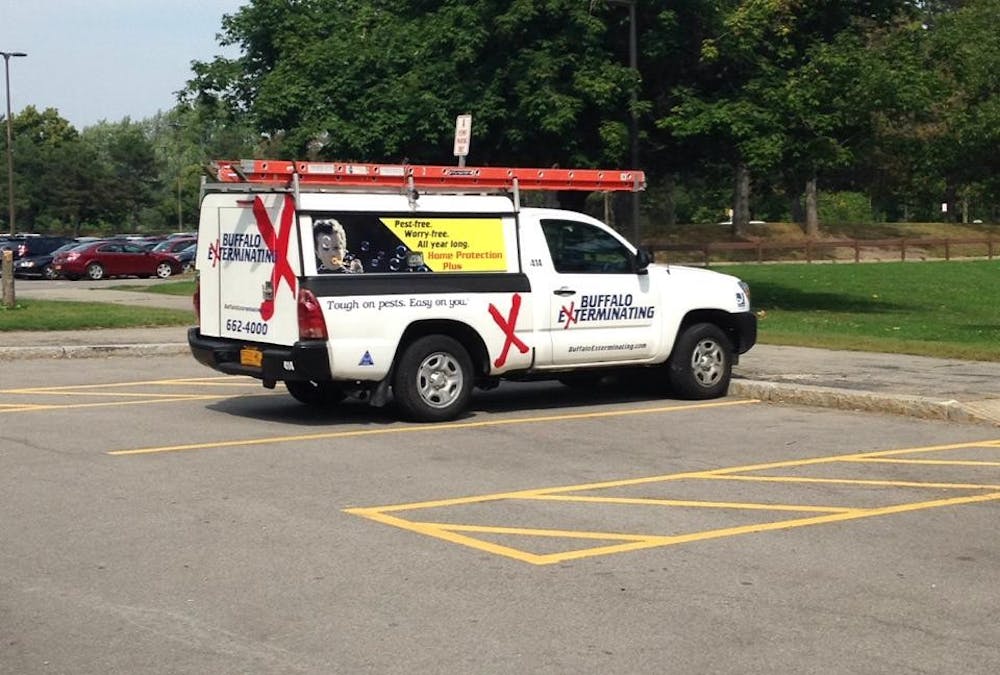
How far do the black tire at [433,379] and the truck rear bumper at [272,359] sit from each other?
30.7 inches

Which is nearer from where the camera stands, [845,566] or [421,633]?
[421,633]

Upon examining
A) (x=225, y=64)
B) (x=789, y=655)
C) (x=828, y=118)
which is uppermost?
(x=225, y=64)

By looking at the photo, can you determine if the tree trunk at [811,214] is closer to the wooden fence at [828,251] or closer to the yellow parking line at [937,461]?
the wooden fence at [828,251]

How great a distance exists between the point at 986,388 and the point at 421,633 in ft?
32.4

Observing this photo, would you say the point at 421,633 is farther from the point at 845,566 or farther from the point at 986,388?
the point at 986,388

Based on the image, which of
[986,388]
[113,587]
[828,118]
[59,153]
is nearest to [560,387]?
[986,388]

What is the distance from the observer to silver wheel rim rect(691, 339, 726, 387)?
586 inches

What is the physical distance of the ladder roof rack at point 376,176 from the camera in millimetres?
12664

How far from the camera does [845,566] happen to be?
7.58 m

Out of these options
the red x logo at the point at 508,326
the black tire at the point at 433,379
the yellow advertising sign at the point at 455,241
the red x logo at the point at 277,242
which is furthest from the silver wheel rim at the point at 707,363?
the red x logo at the point at 277,242

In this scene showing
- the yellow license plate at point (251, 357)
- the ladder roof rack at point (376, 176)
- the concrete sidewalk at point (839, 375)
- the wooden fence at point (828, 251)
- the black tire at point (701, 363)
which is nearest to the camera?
the ladder roof rack at point (376, 176)

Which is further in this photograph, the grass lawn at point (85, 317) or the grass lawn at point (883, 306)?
the grass lawn at point (85, 317)

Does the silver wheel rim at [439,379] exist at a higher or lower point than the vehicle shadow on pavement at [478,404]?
higher

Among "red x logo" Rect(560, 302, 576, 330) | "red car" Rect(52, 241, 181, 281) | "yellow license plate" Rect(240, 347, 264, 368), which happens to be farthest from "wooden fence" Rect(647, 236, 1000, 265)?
"yellow license plate" Rect(240, 347, 264, 368)
